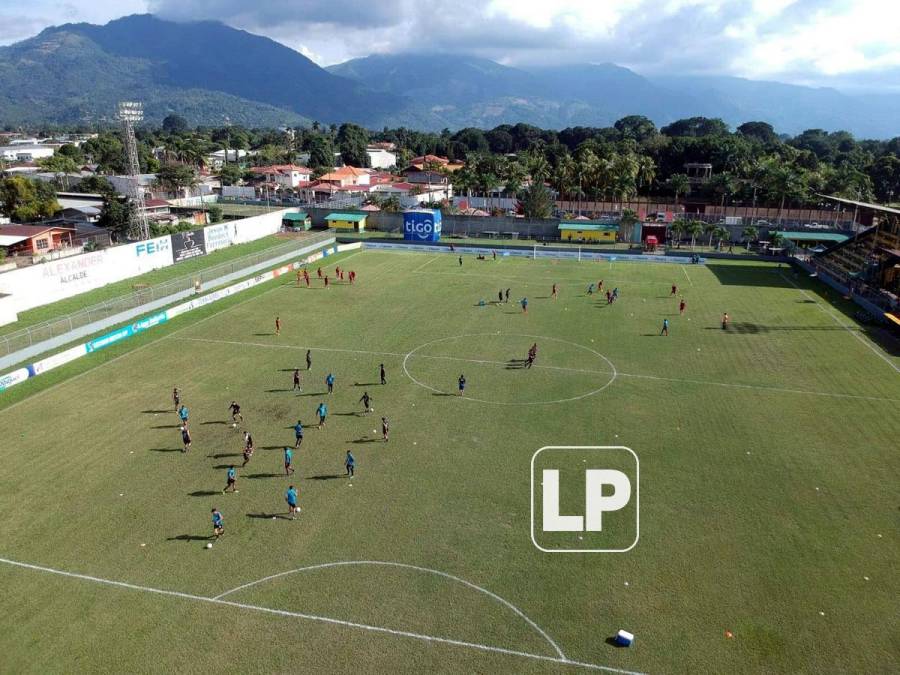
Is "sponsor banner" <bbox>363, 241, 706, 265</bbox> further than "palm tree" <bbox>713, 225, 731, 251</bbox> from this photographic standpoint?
No

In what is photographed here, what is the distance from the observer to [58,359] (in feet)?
109

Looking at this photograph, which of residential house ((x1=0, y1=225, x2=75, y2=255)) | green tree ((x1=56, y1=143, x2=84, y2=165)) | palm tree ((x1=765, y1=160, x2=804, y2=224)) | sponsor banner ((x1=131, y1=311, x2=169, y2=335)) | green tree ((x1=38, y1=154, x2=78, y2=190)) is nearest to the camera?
sponsor banner ((x1=131, y1=311, x2=169, y2=335))

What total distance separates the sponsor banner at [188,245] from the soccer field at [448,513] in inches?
1042

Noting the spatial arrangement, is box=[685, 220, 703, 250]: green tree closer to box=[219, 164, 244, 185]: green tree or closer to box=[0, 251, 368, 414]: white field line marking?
box=[0, 251, 368, 414]: white field line marking

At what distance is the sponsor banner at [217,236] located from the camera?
65.4 m

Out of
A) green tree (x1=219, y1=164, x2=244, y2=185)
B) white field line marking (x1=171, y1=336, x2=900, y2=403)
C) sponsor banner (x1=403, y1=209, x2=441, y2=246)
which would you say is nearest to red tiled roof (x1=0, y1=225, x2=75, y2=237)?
white field line marking (x1=171, y1=336, x2=900, y2=403)

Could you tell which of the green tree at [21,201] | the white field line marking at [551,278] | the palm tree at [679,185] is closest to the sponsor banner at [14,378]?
the white field line marking at [551,278]

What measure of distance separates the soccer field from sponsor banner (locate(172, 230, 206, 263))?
2647 cm

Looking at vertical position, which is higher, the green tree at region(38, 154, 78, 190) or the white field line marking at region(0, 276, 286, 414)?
the green tree at region(38, 154, 78, 190)

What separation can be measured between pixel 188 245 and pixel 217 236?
17.6 ft

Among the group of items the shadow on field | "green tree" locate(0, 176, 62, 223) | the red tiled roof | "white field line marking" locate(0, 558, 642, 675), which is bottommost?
"white field line marking" locate(0, 558, 642, 675)

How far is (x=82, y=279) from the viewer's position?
49.2m

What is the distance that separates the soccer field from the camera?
1492 centimetres

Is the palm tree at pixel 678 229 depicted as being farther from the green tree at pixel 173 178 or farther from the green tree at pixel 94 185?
the green tree at pixel 94 185
